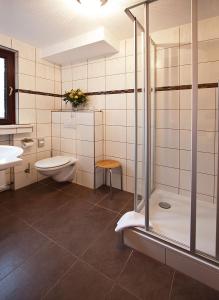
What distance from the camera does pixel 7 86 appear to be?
7.57ft

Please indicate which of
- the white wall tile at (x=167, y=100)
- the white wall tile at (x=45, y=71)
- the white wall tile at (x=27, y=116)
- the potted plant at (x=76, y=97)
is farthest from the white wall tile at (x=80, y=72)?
the white wall tile at (x=167, y=100)

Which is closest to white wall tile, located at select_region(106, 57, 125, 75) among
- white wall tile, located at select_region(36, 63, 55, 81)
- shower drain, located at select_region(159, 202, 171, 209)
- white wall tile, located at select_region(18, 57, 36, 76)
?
white wall tile, located at select_region(36, 63, 55, 81)

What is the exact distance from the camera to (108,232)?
1.59 m

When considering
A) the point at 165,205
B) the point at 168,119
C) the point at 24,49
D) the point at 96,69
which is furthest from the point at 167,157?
the point at 24,49

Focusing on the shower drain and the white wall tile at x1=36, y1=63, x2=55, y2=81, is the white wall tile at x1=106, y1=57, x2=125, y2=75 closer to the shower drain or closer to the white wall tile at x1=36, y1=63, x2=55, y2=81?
the white wall tile at x1=36, y1=63, x2=55, y2=81

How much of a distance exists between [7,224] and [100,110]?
1.73 metres

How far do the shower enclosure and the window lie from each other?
164 centimetres

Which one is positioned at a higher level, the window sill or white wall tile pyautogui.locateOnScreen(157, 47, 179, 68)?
white wall tile pyautogui.locateOnScreen(157, 47, 179, 68)

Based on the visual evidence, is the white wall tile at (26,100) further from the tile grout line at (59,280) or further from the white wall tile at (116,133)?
the tile grout line at (59,280)

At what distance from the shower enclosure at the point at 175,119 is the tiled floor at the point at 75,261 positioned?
248 mm

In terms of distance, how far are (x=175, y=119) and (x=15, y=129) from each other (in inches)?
75.9

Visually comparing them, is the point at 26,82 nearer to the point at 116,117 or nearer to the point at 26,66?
the point at 26,66

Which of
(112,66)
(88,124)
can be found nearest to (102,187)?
(88,124)

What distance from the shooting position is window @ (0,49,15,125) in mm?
2279
